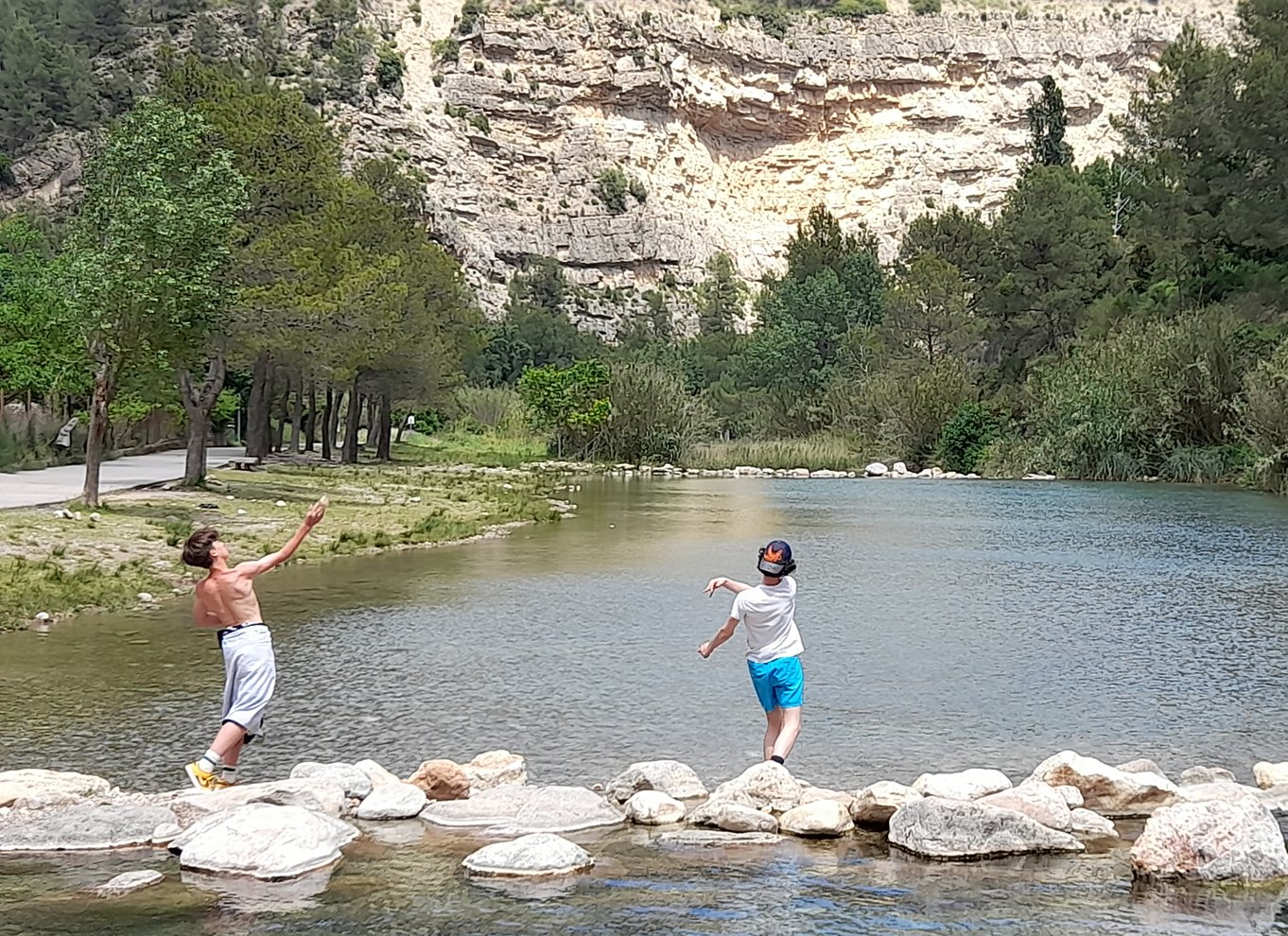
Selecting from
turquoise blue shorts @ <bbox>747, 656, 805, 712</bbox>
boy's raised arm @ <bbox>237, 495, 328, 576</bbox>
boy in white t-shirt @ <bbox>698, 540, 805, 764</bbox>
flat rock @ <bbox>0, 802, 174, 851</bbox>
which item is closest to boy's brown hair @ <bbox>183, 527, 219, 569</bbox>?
boy's raised arm @ <bbox>237, 495, 328, 576</bbox>

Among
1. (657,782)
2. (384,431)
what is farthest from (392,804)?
(384,431)

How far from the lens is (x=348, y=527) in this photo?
2356cm

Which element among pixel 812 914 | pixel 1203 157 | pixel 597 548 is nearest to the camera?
pixel 812 914

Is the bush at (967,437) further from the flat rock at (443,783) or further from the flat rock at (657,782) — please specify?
the flat rock at (443,783)

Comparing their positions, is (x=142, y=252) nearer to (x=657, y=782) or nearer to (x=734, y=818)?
(x=657, y=782)

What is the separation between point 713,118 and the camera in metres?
118

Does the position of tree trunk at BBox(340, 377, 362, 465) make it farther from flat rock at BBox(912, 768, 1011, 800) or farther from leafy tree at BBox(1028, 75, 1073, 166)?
leafy tree at BBox(1028, 75, 1073, 166)

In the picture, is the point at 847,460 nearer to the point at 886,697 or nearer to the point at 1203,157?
the point at 1203,157

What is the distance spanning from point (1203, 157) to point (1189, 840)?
149ft

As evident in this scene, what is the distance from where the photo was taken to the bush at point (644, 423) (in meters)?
57.7

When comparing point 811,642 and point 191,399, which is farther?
point 191,399

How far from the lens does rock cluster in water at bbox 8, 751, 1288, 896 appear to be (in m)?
6.55

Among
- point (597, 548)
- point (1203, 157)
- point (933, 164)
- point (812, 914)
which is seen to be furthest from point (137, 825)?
point (933, 164)

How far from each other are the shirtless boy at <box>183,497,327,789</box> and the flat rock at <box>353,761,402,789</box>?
0.70 m
